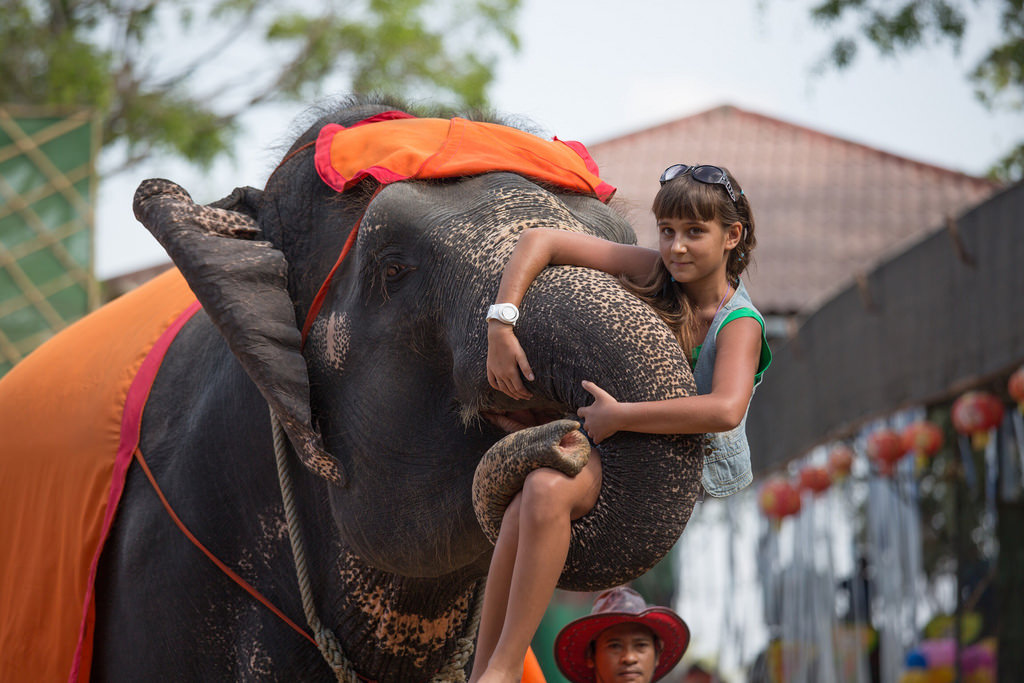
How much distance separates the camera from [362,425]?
2582mm

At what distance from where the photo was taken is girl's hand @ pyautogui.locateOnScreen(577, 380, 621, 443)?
191 cm

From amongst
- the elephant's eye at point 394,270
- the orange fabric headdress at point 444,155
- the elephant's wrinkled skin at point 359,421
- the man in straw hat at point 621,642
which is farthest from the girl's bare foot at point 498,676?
the man in straw hat at point 621,642

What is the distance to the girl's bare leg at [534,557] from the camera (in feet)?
6.23

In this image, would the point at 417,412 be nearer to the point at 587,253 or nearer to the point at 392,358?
the point at 392,358

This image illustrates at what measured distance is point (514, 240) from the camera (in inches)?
90.7

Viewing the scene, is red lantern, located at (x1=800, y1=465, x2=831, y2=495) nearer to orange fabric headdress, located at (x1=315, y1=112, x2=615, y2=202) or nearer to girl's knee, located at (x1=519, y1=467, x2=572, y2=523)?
orange fabric headdress, located at (x1=315, y1=112, x2=615, y2=202)

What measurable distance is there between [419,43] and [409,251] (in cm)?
1354

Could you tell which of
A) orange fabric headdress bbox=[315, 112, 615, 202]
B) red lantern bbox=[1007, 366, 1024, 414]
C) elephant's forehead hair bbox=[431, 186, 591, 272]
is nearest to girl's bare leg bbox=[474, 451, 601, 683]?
elephant's forehead hair bbox=[431, 186, 591, 272]

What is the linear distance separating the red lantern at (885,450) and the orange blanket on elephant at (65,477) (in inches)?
204

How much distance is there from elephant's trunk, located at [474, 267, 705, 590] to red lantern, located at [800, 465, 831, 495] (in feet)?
22.8

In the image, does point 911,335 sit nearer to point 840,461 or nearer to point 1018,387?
point 1018,387

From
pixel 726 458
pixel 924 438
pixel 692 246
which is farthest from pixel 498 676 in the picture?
pixel 924 438

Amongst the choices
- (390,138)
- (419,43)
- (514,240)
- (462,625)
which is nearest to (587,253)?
(514,240)

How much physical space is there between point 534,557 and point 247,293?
41.8 inches
